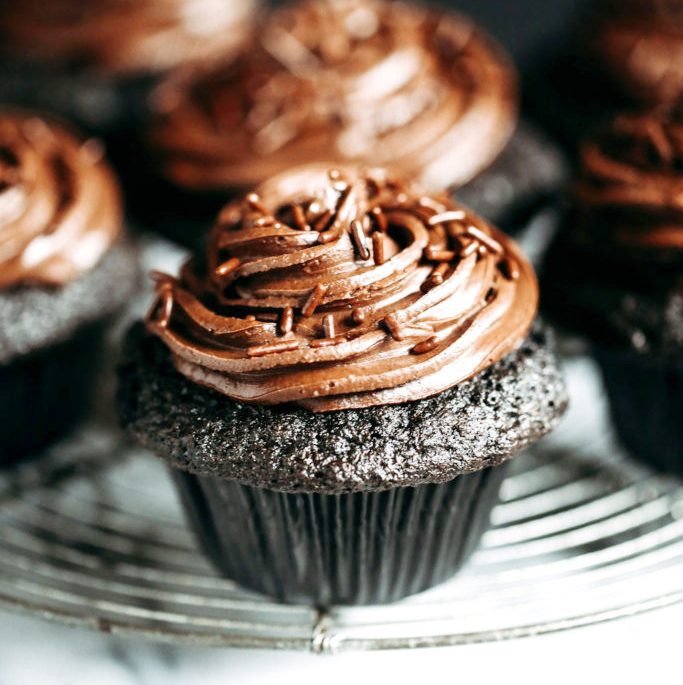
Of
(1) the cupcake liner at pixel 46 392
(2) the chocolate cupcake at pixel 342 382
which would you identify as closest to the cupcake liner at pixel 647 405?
(2) the chocolate cupcake at pixel 342 382

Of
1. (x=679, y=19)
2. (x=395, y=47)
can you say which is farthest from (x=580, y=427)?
(x=679, y=19)

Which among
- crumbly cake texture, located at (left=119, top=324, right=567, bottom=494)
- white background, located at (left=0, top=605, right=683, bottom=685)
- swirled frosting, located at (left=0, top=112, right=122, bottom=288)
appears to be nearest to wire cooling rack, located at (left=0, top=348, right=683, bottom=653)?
white background, located at (left=0, top=605, right=683, bottom=685)

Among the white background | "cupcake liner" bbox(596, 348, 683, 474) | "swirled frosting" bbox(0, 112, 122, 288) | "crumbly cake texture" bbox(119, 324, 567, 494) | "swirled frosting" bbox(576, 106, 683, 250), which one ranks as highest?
"swirled frosting" bbox(576, 106, 683, 250)

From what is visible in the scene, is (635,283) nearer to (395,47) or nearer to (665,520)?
(665,520)

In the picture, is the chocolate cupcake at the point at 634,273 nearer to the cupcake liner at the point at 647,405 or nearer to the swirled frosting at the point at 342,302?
the cupcake liner at the point at 647,405

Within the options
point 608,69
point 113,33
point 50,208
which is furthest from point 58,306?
point 608,69

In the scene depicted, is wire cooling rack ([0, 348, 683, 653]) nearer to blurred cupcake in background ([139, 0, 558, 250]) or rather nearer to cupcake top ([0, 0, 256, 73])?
blurred cupcake in background ([139, 0, 558, 250])

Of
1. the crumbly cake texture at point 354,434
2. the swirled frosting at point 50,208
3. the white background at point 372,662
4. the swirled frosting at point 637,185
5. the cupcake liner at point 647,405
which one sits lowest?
Answer: the white background at point 372,662
